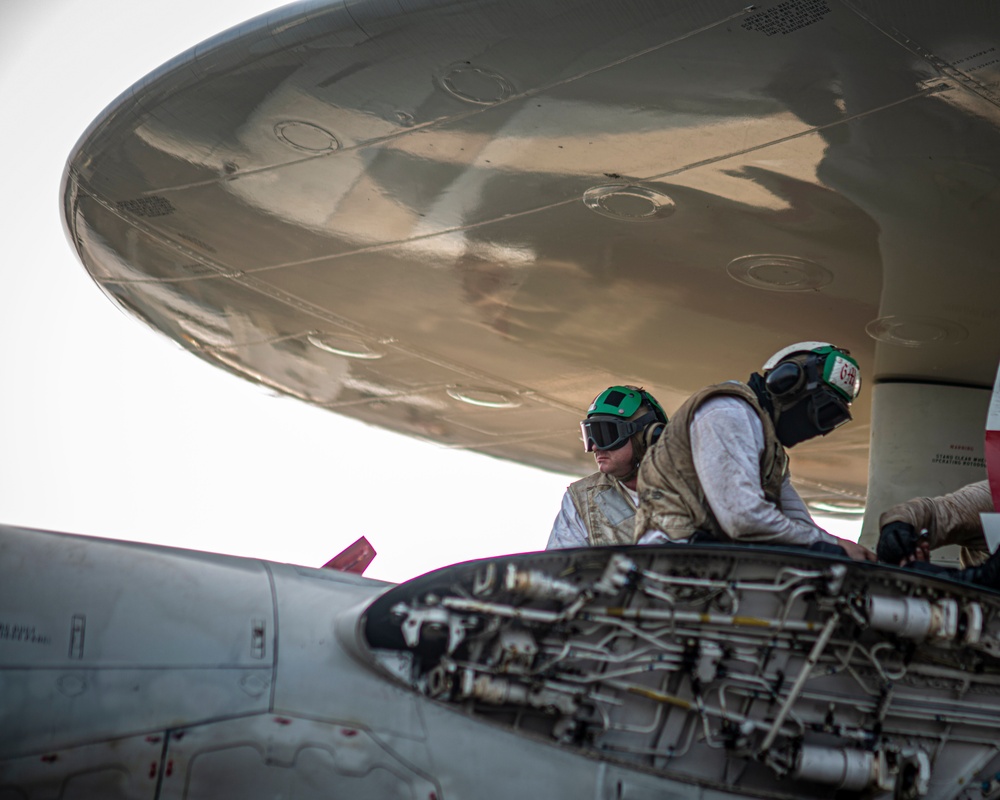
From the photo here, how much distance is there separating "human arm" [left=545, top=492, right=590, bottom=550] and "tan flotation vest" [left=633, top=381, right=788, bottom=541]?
6.62 ft

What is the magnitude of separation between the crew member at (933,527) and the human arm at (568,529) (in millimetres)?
2015

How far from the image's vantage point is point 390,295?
8.81m

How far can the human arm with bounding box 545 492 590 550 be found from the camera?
7.61 meters

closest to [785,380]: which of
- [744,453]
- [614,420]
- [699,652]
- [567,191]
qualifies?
[744,453]

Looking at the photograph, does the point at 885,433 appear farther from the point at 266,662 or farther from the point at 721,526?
the point at 266,662

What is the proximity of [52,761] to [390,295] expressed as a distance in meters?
5.14

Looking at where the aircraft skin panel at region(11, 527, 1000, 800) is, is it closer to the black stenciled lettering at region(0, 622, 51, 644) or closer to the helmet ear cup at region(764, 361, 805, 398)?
the black stenciled lettering at region(0, 622, 51, 644)

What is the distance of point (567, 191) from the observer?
22.4ft

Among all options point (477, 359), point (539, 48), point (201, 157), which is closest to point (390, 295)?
point (477, 359)

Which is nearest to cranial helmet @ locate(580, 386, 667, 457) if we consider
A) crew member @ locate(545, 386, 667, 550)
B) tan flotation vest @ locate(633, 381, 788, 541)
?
crew member @ locate(545, 386, 667, 550)

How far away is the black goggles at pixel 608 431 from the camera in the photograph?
673 centimetres

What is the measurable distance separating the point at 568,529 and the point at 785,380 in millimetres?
2525

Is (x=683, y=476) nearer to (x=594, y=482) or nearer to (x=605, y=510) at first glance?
(x=605, y=510)

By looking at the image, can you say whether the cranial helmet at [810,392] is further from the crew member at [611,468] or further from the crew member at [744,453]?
the crew member at [611,468]
